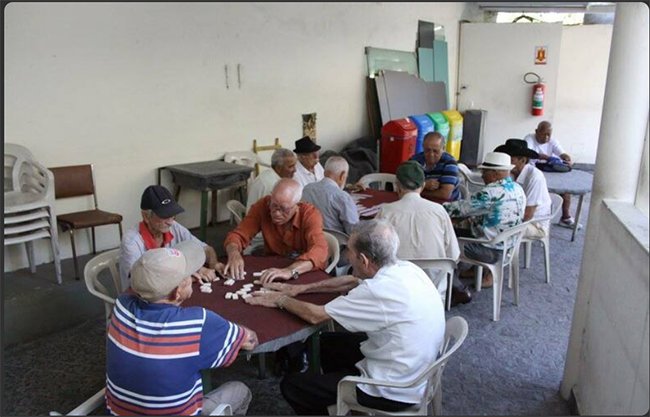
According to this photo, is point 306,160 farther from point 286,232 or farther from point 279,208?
point 279,208

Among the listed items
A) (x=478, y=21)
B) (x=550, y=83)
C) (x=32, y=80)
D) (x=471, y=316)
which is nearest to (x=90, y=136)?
(x=32, y=80)

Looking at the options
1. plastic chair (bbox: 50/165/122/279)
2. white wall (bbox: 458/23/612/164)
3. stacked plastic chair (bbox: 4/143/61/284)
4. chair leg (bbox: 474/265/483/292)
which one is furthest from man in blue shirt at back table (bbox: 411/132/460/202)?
white wall (bbox: 458/23/612/164)

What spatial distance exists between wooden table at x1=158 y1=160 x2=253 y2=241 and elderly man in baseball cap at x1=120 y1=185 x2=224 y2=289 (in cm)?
208

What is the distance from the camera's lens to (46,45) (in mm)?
4340

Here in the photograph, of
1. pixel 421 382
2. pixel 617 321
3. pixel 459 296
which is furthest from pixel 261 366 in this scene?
pixel 617 321

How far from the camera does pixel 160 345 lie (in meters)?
1.88

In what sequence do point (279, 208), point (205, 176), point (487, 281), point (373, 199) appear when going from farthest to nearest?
point (205, 176), point (487, 281), point (373, 199), point (279, 208)

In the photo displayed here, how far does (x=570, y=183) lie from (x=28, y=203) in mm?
4844

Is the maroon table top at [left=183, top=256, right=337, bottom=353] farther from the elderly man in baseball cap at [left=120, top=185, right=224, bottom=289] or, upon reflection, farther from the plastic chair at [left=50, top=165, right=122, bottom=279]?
the plastic chair at [left=50, top=165, right=122, bottom=279]

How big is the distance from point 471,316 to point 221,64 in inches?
143

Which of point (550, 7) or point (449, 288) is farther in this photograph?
point (550, 7)

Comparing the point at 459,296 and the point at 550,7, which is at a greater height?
the point at 550,7

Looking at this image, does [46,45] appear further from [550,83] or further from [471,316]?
[550,83]

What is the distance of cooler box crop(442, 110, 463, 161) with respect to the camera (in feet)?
29.5
